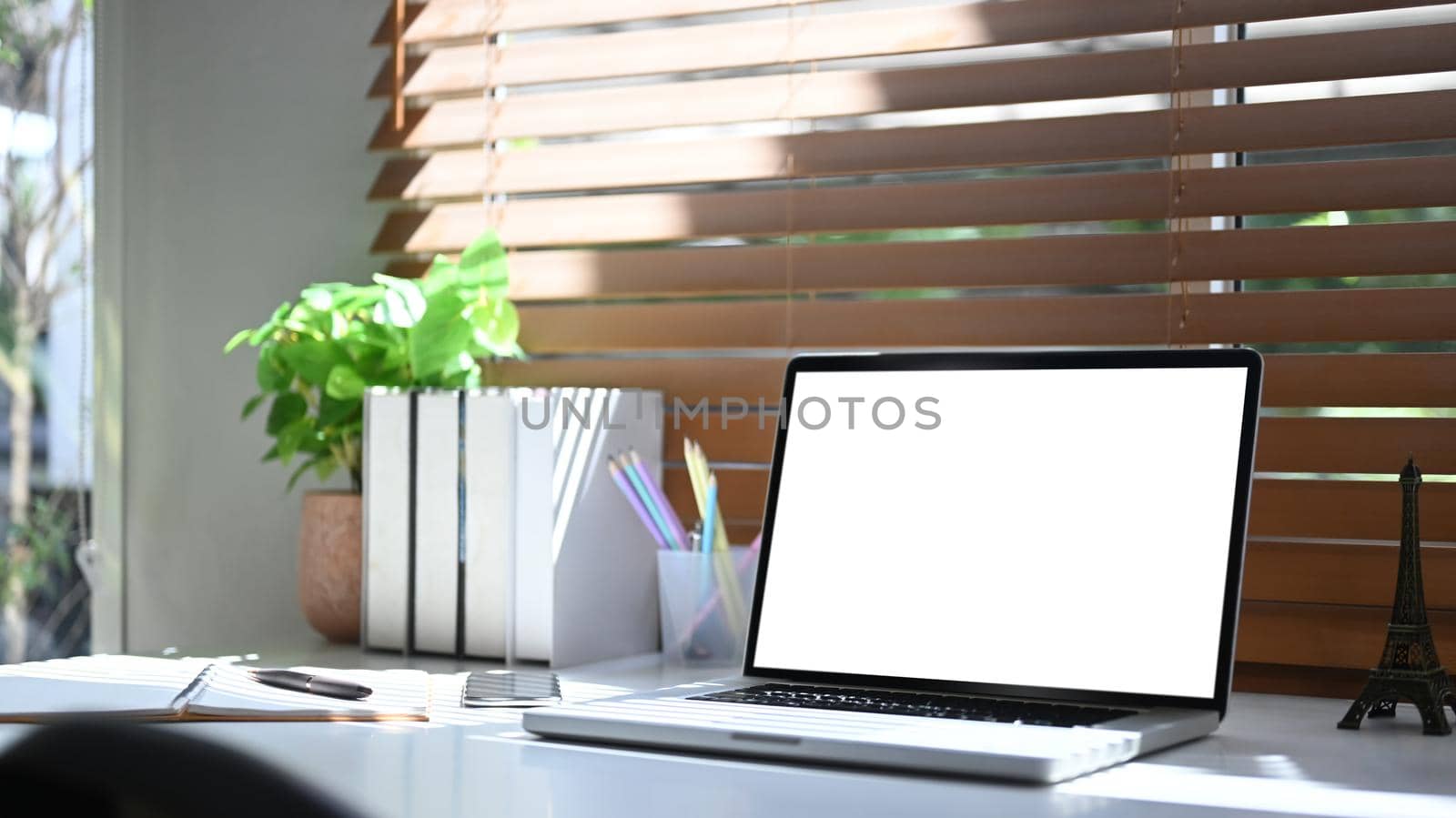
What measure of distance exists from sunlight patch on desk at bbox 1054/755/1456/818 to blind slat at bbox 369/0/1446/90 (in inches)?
25.8

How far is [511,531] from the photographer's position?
1274mm

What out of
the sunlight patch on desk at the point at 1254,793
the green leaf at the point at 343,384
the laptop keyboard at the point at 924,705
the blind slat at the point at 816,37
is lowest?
the sunlight patch on desk at the point at 1254,793

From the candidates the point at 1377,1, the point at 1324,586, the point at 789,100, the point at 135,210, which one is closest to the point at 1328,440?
the point at 1324,586

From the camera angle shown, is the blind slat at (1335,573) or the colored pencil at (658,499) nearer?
the blind slat at (1335,573)

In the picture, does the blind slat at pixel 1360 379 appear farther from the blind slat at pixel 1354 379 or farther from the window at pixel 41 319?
the window at pixel 41 319

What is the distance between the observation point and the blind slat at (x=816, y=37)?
1209mm

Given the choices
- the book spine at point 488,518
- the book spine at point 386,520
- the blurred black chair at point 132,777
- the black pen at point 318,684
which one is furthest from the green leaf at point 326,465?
the blurred black chair at point 132,777

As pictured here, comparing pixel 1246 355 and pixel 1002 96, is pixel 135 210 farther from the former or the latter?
pixel 1246 355

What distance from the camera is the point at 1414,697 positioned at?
0.95 m

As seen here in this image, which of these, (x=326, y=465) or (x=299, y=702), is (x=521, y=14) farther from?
(x=299, y=702)

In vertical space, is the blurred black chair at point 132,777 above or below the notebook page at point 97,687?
above

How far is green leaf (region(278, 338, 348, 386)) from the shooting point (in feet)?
4.60

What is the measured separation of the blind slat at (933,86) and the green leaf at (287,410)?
0.30m

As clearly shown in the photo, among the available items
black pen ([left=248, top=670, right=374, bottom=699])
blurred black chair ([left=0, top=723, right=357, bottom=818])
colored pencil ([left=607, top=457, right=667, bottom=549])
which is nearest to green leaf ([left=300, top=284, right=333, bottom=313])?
colored pencil ([left=607, top=457, right=667, bottom=549])
